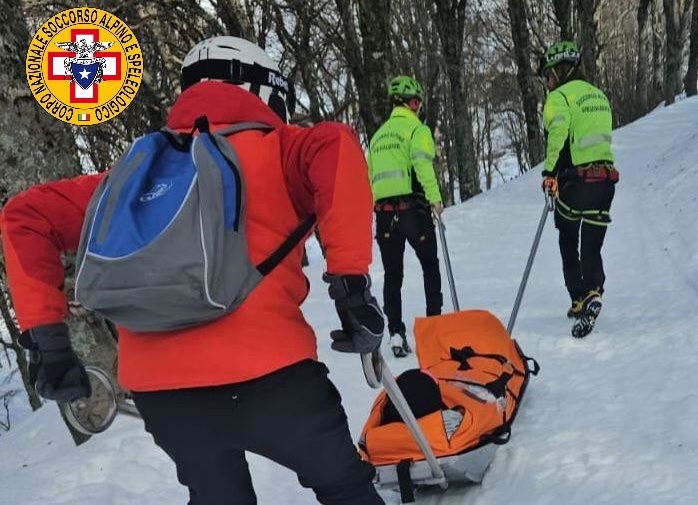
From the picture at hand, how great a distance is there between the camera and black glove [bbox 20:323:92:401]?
1.96m

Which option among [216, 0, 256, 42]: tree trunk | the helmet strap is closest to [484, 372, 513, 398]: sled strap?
the helmet strap

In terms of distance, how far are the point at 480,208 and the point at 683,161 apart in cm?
354

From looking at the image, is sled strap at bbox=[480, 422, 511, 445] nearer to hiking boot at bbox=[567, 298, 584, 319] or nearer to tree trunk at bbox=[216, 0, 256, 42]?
hiking boot at bbox=[567, 298, 584, 319]

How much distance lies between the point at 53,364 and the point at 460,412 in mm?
1873

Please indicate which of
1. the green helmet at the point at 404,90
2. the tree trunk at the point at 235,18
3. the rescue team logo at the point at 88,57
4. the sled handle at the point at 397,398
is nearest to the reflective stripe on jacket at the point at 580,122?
the green helmet at the point at 404,90

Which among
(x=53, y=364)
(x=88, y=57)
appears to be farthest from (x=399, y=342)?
(x=88, y=57)

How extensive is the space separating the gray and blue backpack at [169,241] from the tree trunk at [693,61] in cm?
2155

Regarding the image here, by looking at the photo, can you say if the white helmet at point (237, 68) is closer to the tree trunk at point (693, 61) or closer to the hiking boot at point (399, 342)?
the hiking boot at point (399, 342)

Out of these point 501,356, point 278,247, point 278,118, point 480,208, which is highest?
point 278,118

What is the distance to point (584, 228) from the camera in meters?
4.88

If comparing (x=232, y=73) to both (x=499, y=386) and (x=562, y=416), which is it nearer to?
(x=499, y=386)

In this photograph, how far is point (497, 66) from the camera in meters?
31.0

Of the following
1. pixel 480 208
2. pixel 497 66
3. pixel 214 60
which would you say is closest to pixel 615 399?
pixel 214 60

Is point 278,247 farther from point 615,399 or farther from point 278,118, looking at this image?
point 615,399
